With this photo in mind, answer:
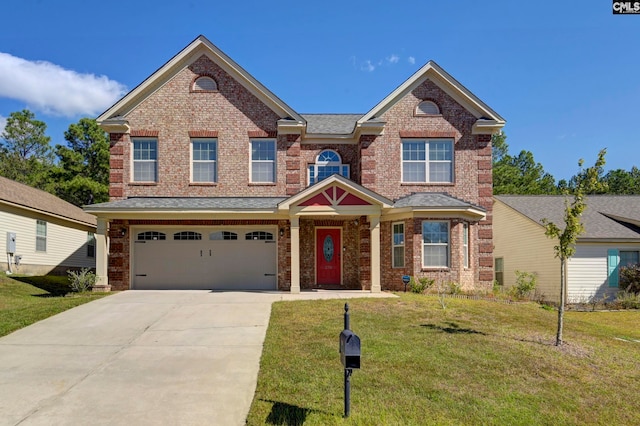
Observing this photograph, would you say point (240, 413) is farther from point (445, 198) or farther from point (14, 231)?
point (14, 231)

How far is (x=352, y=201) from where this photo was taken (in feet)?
55.7

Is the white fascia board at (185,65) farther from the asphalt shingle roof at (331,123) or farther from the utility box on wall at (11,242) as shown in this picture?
the utility box on wall at (11,242)

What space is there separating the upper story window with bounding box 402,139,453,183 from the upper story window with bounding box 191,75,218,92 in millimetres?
7996

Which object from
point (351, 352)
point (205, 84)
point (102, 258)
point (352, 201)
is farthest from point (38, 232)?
point (351, 352)

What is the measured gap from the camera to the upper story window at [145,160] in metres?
18.8

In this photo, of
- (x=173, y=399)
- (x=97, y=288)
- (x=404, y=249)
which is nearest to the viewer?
(x=173, y=399)

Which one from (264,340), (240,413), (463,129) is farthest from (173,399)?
(463,129)

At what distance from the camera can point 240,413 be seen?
6168 mm

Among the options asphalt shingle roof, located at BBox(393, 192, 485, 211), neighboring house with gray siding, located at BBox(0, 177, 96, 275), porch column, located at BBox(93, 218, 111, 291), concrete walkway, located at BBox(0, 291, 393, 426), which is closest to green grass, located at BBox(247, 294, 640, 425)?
concrete walkway, located at BBox(0, 291, 393, 426)

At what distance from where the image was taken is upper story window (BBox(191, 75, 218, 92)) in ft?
62.4

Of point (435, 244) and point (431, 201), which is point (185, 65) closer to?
point (431, 201)

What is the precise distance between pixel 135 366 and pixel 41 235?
19.0m

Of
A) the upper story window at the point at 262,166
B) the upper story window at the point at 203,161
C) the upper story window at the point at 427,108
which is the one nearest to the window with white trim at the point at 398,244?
the upper story window at the point at 427,108

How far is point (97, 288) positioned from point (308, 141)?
32.2ft
